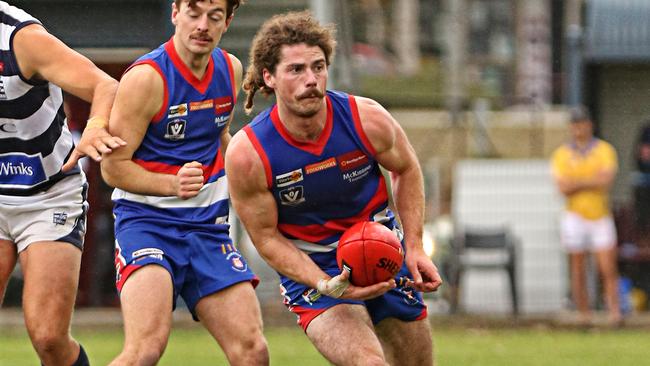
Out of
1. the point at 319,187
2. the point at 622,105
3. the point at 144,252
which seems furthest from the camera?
the point at 622,105

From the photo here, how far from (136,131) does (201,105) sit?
38 centimetres

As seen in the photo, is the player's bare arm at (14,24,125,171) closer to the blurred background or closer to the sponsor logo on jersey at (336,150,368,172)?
the sponsor logo on jersey at (336,150,368,172)

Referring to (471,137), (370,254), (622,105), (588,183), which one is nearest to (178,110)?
(370,254)

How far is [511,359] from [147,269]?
522cm

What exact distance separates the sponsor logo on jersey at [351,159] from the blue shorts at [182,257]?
0.78m

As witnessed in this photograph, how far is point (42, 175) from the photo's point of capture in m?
7.56

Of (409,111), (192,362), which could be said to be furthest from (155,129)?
(409,111)

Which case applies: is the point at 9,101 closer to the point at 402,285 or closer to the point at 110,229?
the point at 402,285

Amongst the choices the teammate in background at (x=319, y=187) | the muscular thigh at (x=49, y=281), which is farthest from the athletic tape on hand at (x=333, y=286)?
the muscular thigh at (x=49, y=281)

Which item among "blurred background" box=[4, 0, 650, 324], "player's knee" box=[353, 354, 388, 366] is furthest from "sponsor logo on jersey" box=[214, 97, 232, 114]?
"blurred background" box=[4, 0, 650, 324]

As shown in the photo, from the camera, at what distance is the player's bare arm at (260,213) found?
7047 mm

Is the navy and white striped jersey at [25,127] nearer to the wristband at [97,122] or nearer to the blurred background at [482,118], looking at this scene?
the wristband at [97,122]

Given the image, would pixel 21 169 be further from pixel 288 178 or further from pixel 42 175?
pixel 288 178

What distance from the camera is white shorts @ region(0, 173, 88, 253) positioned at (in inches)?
296
